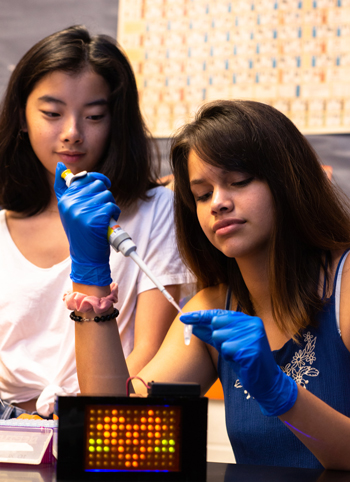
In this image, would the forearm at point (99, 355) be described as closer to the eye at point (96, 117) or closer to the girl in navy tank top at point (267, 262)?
the girl in navy tank top at point (267, 262)

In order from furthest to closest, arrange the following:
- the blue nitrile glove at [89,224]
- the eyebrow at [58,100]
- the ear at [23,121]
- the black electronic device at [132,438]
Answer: the ear at [23,121]
the eyebrow at [58,100]
the blue nitrile glove at [89,224]
the black electronic device at [132,438]

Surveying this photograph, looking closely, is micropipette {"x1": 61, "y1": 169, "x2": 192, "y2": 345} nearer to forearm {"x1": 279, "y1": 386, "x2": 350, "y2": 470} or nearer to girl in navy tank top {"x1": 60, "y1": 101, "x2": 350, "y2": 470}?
girl in navy tank top {"x1": 60, "y1": 101, "x2": 350, "y2": 470}

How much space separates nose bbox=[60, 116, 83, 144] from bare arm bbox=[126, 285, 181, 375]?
415 mm

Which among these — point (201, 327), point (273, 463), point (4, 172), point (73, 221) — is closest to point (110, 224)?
point (73, 221)

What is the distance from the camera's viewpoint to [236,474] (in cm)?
70

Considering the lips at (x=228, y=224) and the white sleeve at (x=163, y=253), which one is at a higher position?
the lips at (x=228, y=224)

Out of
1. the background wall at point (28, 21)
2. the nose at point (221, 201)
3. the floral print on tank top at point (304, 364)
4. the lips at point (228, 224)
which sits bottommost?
the floral print on tank top at point (304, 364)

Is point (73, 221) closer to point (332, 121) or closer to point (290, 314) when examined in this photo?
point (290, 314)

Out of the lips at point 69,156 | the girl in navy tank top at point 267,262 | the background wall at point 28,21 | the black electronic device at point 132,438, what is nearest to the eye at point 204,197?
the girl in navy tank top at point 267,262

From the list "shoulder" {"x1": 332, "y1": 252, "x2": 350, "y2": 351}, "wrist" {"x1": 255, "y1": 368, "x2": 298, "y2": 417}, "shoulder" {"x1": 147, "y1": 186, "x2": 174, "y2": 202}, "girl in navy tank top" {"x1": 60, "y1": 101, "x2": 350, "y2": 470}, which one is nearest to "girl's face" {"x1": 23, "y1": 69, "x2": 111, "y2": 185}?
"shoulder" {"x1": 147, "y1": 186, "x2": 174, "y2": 202}

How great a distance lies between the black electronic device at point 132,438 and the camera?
65 centimetres

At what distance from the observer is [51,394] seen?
118 cm

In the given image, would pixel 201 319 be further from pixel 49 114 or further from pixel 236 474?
pixel 49 114

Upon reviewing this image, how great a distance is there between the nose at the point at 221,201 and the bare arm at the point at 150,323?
1.19ft
